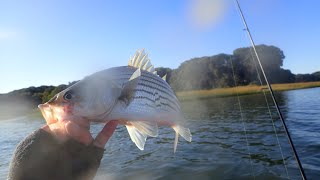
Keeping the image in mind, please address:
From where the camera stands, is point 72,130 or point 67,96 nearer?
point 72,130

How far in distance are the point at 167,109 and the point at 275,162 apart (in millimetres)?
10673

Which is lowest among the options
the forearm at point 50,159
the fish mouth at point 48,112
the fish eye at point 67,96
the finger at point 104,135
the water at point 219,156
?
the water at point 219,156

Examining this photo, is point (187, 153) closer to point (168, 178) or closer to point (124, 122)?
point (168, 178)

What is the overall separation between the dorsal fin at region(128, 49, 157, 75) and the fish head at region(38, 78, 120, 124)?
69cm

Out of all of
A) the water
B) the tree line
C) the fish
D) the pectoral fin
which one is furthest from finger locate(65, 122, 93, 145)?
the tree line

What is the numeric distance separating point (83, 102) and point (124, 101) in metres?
0.49

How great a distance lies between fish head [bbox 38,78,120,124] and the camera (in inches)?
135

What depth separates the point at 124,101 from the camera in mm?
3729

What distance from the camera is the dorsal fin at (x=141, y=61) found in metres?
4.36

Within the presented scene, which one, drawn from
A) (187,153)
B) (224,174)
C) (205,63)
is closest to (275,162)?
(224,174)

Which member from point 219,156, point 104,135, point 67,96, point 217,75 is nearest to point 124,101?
point 104,135

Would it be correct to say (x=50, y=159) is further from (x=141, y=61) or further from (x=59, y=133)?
(x=141, y=61)

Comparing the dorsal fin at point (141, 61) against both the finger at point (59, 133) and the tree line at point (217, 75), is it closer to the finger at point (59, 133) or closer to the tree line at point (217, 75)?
the finger at point (59, 133)

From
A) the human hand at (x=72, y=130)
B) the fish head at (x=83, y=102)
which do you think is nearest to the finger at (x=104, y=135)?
the human hand at (x=72, y=130)
